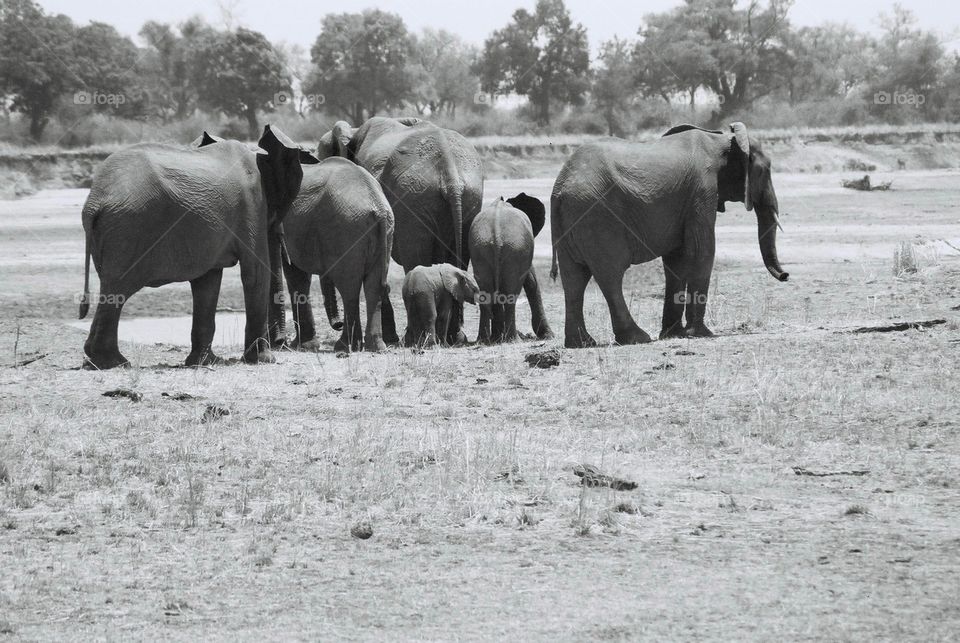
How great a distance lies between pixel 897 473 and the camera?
7711 millimetres

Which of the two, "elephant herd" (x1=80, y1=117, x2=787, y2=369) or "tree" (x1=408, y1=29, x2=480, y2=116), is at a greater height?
"tree" (x1=408, y1=29, x2=480, y2=116)

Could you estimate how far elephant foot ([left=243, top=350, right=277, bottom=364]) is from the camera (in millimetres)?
12461

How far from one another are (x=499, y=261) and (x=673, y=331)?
193cm

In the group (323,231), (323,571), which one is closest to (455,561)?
(323,571)

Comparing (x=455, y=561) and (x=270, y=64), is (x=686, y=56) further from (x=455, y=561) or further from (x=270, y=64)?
(x=455, y=561)

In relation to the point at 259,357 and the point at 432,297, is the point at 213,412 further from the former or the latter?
the point at 432,297

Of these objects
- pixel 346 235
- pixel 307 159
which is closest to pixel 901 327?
pixel 346 235

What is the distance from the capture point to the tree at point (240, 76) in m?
68.7

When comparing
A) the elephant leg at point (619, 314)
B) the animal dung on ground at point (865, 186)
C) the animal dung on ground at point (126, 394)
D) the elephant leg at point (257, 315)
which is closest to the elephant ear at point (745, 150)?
the elephant leg at point (619, 314)

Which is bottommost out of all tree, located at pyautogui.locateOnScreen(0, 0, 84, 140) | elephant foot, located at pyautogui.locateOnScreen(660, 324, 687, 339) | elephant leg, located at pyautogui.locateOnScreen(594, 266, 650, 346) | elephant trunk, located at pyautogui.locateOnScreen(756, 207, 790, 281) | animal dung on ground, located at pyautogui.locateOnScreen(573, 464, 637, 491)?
animal dung on ground, located at pyautogui.locateOnScreen(573, 464, 637, 491)

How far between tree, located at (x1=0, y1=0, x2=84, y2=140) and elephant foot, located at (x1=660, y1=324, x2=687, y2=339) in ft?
173

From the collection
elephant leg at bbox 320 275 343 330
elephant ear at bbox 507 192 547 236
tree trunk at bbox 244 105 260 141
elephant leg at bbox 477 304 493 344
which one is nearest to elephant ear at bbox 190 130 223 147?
elephant leg at bbox 320 275 343 330

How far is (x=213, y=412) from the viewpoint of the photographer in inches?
368

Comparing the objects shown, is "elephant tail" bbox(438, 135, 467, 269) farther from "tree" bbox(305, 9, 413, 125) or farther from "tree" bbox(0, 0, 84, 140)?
"tree" bbox(305, 9, 413, 125)
